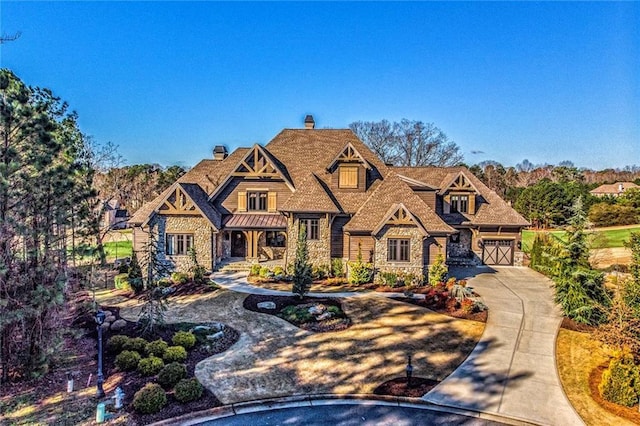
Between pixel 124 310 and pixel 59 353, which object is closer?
pixel 59 353

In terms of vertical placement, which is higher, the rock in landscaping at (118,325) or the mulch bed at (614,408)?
the rock in landscaping at (118,325)

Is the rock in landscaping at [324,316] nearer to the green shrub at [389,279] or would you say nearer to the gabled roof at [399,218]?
the green shrub at [389,279]

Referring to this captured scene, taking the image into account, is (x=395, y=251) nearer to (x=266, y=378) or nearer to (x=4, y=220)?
(x=266, y=378)

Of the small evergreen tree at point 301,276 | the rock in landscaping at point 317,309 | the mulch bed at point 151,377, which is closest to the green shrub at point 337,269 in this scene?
the small evergreen tree at point 301,276

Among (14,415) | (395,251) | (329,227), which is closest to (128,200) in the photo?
(329,227)

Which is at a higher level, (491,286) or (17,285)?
(17,285)

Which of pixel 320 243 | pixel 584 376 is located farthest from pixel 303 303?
pixel 584 376
